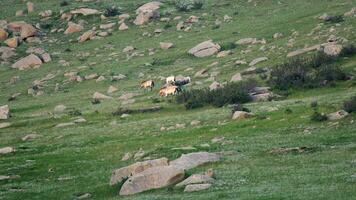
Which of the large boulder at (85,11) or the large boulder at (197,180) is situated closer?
the large boulder at (197,180)

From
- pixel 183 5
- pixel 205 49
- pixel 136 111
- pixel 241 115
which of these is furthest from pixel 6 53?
pixel 241 115

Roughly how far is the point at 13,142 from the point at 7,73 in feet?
106

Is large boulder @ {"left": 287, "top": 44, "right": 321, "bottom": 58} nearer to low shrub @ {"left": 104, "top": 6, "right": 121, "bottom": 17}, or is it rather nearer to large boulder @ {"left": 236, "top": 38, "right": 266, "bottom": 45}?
large boulder @ {"left": 236, "top": 38, "right": 266, "bottom": 45}

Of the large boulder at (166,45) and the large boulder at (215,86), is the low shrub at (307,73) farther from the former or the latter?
the large boulder at (166,45)

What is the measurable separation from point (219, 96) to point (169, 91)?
740 cm

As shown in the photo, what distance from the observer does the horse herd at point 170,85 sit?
208ft

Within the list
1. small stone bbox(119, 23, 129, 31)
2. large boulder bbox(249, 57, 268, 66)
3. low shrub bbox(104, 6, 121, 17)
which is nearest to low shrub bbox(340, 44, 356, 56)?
large boulder bbox(249, 57, 268, 66)

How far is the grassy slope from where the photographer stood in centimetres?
2952

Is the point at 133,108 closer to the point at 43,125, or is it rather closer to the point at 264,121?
the point at 43,125

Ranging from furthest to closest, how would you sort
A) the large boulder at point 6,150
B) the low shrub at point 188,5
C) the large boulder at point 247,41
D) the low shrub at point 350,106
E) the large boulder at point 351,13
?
1. the low shrub at point 188,5
2. the large boulder at point 247,41
3. the large boulder at point 351,13
4. the large boulder at point 6,150
5. the low shrub at point 350,106

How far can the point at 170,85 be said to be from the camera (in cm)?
6506

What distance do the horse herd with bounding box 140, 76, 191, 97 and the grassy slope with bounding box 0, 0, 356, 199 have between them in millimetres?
1439

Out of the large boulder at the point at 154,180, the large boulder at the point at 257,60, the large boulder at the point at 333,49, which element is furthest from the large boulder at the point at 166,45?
the large boulder at the point at 154,180

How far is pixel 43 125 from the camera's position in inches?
2308
